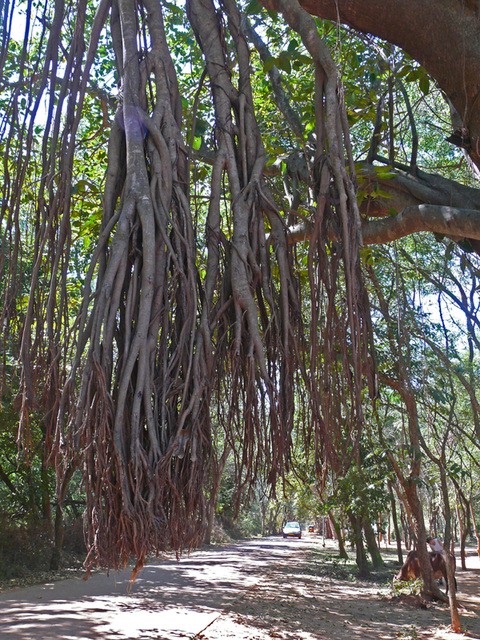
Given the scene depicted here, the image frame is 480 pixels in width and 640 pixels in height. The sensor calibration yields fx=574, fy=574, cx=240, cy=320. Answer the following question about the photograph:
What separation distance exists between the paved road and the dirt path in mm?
10

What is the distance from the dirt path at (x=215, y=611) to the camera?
231 inches

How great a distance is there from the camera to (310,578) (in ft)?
41.7

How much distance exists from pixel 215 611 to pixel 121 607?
3.94ft

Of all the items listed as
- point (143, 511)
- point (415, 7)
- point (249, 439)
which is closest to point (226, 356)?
point (249, 439)

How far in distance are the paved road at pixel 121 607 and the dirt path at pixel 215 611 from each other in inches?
0.4

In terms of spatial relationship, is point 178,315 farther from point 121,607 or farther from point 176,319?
point 121,607

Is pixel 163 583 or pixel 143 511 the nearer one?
pixel 143 511

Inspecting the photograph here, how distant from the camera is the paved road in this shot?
5.55 metres

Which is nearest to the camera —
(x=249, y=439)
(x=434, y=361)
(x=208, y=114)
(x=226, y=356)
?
(x=249, y=439)

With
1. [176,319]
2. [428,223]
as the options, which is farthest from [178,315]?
[428,223]

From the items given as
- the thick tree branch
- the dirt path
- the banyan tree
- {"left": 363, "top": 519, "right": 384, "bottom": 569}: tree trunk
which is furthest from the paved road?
{"left": 363, "top": 519, "right": 384, "bottom": 569}: tree trunk

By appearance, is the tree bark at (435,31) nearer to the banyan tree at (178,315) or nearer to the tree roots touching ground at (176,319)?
the banyan tree at (178,315)

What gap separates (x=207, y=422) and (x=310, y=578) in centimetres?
1222

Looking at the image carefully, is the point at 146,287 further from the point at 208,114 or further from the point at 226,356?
the point at 208,114
